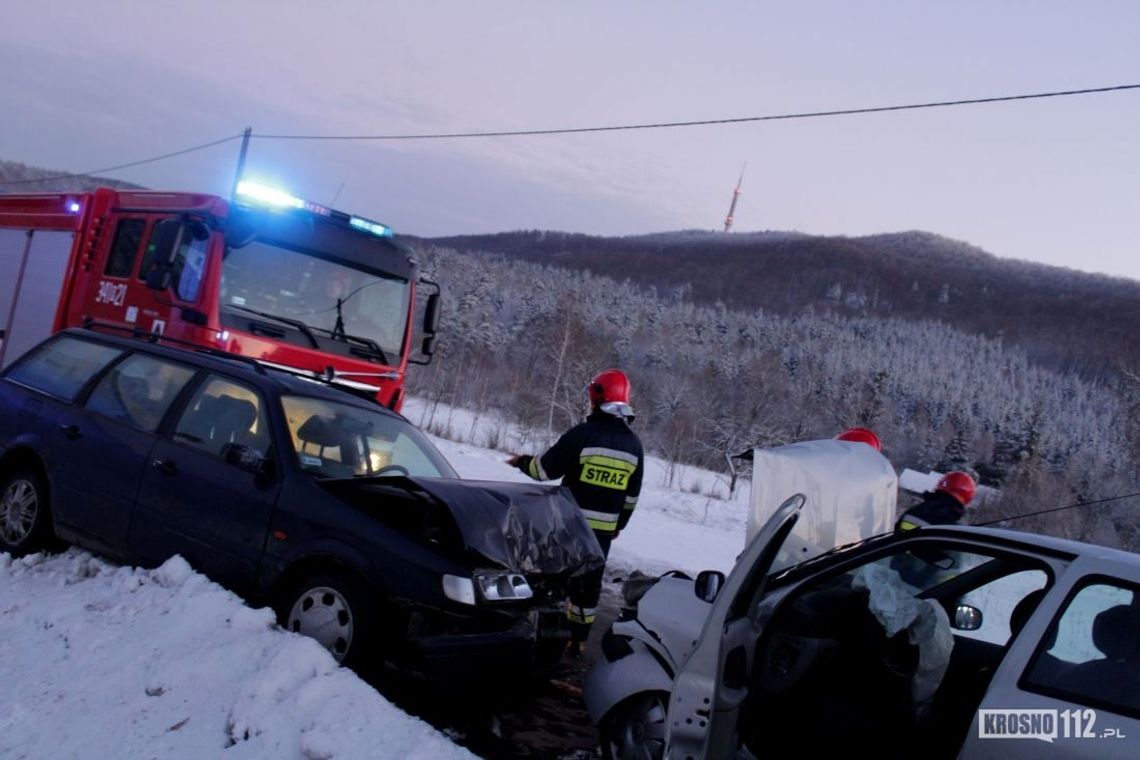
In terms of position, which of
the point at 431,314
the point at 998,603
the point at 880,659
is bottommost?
the point at 880,659

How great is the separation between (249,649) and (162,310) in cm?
626

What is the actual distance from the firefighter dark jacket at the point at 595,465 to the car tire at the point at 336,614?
193cm

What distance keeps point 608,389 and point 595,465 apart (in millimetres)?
534

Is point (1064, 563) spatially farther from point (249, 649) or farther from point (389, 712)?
point (249, 649)

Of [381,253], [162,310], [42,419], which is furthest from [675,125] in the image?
[42,419]

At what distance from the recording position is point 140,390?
604 centimetres

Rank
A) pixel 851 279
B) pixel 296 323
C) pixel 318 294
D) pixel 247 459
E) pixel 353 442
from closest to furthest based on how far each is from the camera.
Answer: pixel 247 459
pixel 353 442
pixel 296 323
pixel 318 294
pixel 851 279

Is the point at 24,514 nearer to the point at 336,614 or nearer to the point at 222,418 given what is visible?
the point at 222,418

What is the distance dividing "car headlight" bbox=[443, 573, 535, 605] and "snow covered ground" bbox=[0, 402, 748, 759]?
682 mm

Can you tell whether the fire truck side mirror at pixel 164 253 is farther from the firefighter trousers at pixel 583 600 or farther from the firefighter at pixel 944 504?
the firefighter at pixel 944 504

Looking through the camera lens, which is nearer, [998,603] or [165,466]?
[998,603]

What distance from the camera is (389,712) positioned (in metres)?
3.73

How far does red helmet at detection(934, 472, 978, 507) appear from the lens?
24.1 ft

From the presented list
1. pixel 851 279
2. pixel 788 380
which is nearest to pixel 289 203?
pixel 788 380
